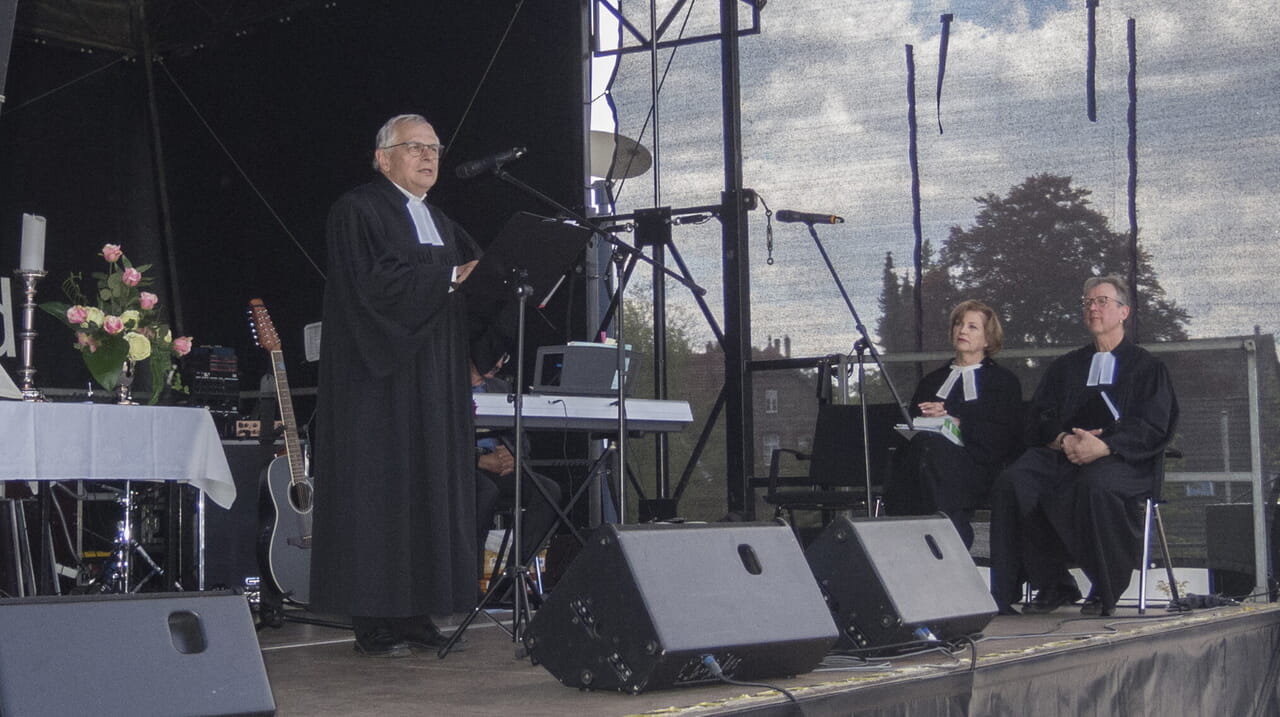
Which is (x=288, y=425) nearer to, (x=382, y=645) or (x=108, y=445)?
(x=108, y=445)

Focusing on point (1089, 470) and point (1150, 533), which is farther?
point (1089, 470)

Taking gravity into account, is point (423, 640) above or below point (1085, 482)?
below

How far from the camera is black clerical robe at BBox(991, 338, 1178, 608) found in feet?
16.4

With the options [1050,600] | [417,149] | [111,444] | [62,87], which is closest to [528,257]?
[417,149]

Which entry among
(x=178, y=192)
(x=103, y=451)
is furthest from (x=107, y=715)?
(x=178, y=192)

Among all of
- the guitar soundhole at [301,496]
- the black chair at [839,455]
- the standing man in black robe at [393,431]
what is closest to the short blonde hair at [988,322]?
the black chair at [839,455]

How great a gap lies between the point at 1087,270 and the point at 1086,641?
10.3 feet

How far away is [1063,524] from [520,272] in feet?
8.46

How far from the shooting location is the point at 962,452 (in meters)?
5.50

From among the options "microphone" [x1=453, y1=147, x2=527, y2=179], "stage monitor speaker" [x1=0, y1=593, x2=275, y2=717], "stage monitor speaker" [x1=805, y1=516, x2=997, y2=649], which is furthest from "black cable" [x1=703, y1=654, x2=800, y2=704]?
"microphone" [x1=453, y1=147, x2=527, y2=179]

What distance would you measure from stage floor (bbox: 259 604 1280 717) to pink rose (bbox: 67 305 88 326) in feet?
4.03

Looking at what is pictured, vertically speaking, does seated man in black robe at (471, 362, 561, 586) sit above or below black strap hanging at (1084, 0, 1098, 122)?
below

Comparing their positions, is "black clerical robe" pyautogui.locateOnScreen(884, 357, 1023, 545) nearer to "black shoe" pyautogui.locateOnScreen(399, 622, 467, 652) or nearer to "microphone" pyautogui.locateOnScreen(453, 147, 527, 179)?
"black shoe" pyautogui.locateOnScreen(399, 622, 467, 652)

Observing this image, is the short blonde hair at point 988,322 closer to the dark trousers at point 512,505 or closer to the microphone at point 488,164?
the dark trousers at point 512,505
